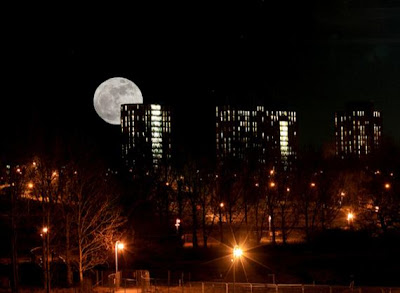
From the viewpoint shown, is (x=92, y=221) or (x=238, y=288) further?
(x=92, y=221)

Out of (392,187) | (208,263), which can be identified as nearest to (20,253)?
(208,263)

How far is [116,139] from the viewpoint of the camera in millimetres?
162500

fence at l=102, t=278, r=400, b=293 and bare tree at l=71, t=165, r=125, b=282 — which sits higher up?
bare tree at l=71, t=165, r=125, b=282

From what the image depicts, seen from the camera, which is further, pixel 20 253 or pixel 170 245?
pixel 170 245

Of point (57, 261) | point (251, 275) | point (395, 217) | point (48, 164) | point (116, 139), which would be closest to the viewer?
point (48, 164)

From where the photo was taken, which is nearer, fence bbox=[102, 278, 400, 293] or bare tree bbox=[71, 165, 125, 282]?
fence bbox=[102, 278, 400, 293]

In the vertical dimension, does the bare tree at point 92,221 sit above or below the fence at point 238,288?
above

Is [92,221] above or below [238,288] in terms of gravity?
above

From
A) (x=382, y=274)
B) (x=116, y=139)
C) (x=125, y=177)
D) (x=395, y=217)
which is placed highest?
(x=116, y=139)

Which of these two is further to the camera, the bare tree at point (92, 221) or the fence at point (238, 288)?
the bare tree at point (92, 221)

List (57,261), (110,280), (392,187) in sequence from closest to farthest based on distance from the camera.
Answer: (110,280), (57,261), (392,187)

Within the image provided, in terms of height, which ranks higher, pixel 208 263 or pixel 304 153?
pixel 304 153

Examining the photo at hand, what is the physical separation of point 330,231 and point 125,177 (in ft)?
69.6

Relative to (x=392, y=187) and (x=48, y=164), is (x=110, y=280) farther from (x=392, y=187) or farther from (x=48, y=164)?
(x=392, y=187)
